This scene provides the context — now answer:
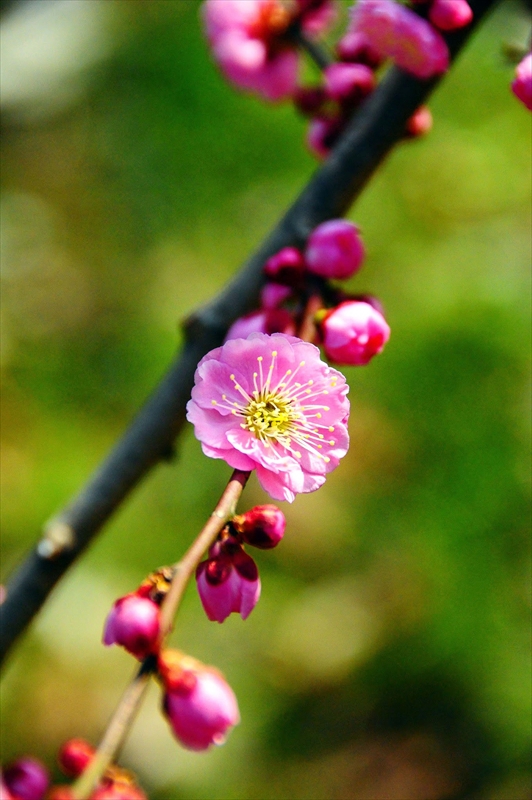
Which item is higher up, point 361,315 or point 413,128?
point 413,128

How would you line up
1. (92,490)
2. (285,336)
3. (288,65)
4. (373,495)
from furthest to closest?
(373,495) → (288,65) → (92,490) → (285,336)

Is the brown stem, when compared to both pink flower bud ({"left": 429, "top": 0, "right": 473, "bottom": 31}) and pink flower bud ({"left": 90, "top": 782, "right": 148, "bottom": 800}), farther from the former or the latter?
pink flower bud ({"left": 429, "top": 0, "right": 473, "bottom": 31})

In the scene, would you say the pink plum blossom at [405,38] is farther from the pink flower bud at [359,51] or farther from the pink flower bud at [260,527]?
the pink flower bud at [260,527]

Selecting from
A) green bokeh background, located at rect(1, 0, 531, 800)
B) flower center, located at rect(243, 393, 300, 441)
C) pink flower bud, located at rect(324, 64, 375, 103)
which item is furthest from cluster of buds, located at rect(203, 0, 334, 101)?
green bokeh background, located at rect(1, 0, 531, 800)

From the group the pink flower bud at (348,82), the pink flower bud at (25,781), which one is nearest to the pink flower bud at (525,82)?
the pink flower bud at (348,82)

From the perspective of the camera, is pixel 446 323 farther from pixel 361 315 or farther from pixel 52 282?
pixel 361 315

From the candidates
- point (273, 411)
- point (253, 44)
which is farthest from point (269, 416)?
point (253, 44)

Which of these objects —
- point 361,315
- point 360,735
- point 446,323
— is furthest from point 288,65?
point 360,735
